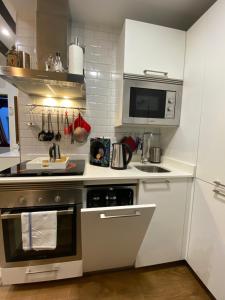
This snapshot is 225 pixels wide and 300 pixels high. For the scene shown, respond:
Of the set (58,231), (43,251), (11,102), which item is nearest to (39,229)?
(58,231)

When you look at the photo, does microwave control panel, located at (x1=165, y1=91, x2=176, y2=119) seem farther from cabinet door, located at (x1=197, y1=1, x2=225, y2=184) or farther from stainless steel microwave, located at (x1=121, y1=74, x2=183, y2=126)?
cabinet door, located at (x1=197, y1=1, x2=225, y2=184)

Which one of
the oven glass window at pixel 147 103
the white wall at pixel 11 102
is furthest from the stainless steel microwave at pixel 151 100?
the white wall at pixel 11 102

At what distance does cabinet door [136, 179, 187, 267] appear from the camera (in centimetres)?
134

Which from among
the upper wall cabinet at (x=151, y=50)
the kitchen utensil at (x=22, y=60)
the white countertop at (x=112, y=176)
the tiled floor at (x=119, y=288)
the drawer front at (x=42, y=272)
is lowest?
the tiled floor at (x=119, y=288)

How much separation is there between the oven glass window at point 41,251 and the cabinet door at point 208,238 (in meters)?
0.97

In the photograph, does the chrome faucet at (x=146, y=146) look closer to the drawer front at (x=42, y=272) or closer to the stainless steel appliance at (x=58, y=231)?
the stainless steel appliance at (x=58, y=231)

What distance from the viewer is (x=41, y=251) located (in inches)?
49.6

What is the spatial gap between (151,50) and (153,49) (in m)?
0.02

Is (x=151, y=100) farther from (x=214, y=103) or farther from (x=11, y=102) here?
(x=11, y=102)

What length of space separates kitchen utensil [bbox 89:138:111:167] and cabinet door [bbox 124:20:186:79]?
26.3 inches

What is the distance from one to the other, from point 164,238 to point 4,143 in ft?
9.86

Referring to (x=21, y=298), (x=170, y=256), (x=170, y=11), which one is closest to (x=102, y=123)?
(x=170, y=11)

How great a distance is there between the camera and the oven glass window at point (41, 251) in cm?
118

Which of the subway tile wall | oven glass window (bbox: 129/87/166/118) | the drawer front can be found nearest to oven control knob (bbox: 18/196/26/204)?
the drawer front
